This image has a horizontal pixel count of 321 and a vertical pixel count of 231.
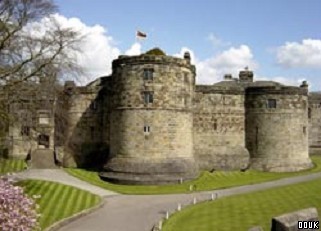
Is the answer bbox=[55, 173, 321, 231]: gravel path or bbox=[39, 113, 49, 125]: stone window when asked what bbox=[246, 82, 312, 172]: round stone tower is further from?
bbox=[39, 113, 49, 125]: stone window

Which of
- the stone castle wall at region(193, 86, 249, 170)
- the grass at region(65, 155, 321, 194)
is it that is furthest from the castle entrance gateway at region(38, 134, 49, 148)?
the stone castle wall at region(193, 86, 249, 170)

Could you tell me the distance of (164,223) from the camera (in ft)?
89.5

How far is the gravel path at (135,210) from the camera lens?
2700 cm

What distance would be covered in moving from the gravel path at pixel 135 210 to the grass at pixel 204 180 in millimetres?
2300

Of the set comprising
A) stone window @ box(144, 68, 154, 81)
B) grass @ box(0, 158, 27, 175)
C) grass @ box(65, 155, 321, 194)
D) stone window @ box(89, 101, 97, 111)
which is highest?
stone window @ box(144, 68, 154, 81)

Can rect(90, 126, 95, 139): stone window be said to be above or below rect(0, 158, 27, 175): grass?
above

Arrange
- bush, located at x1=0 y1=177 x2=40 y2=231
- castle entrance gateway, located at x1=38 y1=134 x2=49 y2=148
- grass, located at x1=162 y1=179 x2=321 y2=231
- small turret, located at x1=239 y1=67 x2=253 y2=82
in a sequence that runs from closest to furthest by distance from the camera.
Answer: bush, located at x1=0 y1=177 x2=40 y2=231 → grass, located at x1=162 y1=179 x2=321 y2=231 → castle entrance gateway, located at x1=38 y1=134 x2=49 y2=148 → small turret, located at x1=239 y1=67 x2=253 y2=82

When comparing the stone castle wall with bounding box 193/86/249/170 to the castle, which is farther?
the stone castle wall with bounding box 193/86/249/170

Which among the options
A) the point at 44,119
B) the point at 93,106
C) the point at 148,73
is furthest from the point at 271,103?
the point at 44,119

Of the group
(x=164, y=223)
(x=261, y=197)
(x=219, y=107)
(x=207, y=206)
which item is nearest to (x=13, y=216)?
(x=164, y=223)

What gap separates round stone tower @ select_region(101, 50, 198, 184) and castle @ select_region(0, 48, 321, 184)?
85mm

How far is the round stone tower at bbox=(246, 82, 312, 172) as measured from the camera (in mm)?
51344

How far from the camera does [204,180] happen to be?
4609 centimetres

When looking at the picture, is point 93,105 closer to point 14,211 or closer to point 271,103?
point 271,103
